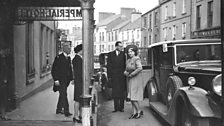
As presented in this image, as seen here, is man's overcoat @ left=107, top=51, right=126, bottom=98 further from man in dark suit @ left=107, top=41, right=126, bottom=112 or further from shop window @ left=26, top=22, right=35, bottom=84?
shop window @ left=26, top=22, right=35, bottom=84

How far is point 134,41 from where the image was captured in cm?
5194

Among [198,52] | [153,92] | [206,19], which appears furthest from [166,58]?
[206,19]

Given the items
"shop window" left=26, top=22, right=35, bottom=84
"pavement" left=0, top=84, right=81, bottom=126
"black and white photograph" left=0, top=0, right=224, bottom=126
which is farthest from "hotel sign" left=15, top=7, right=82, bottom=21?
"pavement" left=0, top=84, right=81, bottom=126

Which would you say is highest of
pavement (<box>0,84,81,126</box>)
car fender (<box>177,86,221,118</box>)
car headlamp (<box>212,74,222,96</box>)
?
car headlamp (<box>212,74,222,96</box>)

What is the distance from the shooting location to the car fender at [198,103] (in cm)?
509

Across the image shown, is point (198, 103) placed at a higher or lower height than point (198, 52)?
lower

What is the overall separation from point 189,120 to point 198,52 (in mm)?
2557

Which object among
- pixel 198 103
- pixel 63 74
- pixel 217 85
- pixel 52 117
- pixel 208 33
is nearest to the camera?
pixel 217 85

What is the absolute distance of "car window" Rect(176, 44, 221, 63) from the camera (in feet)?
25.4

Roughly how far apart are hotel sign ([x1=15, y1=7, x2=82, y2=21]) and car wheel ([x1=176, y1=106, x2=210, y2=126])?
4.46 meters

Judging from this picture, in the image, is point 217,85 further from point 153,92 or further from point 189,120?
point 153,92

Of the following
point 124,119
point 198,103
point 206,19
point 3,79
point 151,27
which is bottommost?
point 124,119

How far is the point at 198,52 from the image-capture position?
780cm

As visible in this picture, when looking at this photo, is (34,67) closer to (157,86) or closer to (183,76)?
(157,86)
